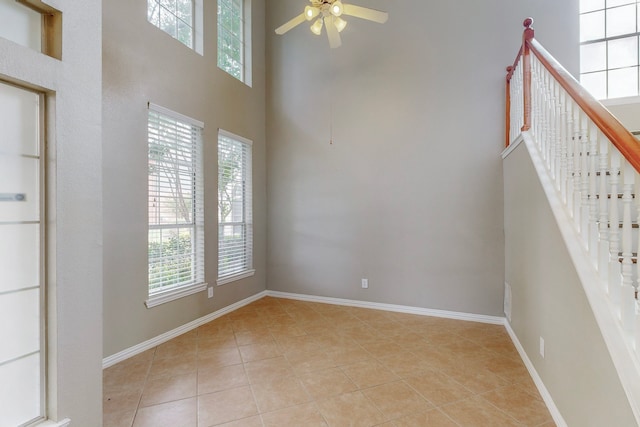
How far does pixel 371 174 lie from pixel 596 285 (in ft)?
9.56

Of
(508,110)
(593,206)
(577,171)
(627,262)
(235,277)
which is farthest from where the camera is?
(235,277)

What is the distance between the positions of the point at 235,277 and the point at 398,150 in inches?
107

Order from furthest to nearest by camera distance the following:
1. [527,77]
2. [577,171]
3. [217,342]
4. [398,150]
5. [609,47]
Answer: [398,150] < [609,47] < [217,342] < [527,77] < [577,171]

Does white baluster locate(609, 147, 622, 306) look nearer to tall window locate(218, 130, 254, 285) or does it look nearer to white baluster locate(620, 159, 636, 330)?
white baluster locate(620, 159, 636, 330)

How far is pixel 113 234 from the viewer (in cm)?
268

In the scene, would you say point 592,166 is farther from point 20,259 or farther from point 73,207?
point 20,259

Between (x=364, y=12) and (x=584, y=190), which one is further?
(x=364, y=12)

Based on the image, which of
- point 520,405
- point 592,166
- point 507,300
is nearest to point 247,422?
point 520,405

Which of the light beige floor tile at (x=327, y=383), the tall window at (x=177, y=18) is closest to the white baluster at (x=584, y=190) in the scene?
the light beige floor tile at (x=327, y=383)

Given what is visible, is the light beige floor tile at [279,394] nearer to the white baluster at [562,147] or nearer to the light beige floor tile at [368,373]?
the light beige floor tile at [368,373]

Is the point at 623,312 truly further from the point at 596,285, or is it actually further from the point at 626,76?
the point at 626,76

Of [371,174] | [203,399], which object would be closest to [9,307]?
[203,399]

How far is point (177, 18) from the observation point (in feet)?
11.1

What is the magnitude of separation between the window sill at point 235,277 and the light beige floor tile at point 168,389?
4.88 ft
